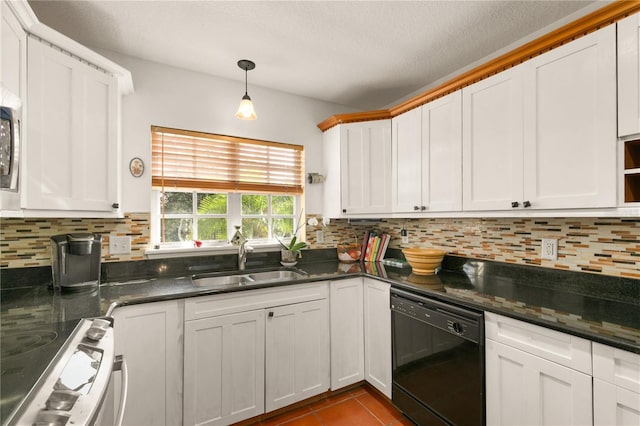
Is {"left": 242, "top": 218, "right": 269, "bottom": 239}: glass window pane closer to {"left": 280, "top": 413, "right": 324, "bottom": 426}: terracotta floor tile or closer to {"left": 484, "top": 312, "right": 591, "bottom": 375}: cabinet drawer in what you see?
{"left": 280, "top": 413, "right": 324, "bottom": 426}: terracotta floor tile

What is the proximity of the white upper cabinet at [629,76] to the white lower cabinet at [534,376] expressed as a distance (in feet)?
2.99

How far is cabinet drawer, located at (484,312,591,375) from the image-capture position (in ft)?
3.67

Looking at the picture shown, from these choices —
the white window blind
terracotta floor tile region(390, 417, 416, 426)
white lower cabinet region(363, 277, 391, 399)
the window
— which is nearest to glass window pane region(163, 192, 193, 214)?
the window

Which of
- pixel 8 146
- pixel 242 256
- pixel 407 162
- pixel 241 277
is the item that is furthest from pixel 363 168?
pixel 8 146

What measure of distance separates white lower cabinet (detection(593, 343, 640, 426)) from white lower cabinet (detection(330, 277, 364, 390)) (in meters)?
1.37

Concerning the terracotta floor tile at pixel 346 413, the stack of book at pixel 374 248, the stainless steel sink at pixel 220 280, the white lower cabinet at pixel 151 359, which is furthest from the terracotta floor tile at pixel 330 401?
the stack of book at pixel 374 248

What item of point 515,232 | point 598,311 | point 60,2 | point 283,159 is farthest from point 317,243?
point 60,2

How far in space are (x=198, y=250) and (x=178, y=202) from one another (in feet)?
1.43

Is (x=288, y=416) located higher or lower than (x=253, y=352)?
lower

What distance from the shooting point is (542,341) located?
4.07ft

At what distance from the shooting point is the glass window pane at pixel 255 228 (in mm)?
2625

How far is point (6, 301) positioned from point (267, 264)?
156 cm

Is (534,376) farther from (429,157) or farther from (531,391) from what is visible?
(429,157)

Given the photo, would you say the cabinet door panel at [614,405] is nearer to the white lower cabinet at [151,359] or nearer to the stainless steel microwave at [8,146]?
the white lower cabinet at [151,359]
